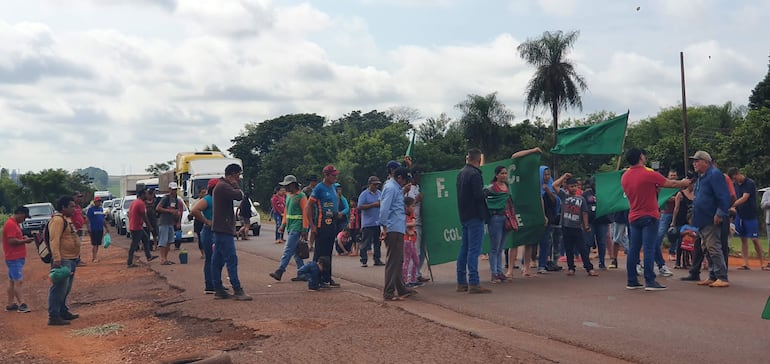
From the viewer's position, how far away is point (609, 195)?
1391cm

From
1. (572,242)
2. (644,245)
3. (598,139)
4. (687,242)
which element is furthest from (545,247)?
(644,245)

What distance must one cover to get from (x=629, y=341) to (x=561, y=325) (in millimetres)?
1044

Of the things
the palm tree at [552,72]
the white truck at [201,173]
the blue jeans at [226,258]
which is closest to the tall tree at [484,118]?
the palm tree at [552,72]

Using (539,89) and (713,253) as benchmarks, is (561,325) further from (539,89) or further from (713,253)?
(539,89)

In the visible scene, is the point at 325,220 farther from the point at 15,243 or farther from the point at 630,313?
the point at 630,313

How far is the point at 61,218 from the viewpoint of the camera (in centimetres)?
1134

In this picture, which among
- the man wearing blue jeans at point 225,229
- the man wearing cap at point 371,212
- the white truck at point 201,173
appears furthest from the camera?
the white truck at point 201,173

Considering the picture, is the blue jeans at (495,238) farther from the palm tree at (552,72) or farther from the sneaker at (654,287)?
the palm tree at (552,72)

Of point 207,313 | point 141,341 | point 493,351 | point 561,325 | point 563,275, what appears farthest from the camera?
point 563,275

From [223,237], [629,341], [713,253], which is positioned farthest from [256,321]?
[713,253]

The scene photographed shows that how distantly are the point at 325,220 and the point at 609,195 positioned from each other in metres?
5.05

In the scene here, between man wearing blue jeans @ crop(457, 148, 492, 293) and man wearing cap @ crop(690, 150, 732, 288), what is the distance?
3150 mm

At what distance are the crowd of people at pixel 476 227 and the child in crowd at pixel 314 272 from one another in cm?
2

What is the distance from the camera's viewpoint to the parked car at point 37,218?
36875mm
